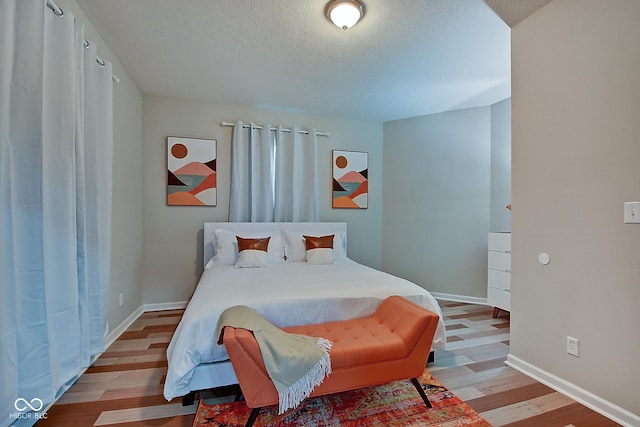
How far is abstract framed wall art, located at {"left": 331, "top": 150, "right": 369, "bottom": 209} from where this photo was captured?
4234mm

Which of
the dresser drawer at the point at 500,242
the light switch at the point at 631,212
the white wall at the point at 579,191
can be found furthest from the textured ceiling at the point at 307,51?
the dresser drawer at the point at 500,242

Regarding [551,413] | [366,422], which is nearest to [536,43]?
[551,413]

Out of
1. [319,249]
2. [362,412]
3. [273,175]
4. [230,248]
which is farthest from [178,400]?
[273,175]

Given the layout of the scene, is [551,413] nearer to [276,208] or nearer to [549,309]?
[549,309]

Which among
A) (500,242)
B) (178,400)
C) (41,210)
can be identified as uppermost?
(41,210)

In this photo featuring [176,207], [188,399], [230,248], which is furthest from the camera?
[176,207]

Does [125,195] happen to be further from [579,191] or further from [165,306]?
[579,191]

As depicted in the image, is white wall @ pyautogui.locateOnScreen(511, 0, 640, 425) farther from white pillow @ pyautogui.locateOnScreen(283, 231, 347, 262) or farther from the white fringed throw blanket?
white pillow @ pyautogui.locateOnScreen(283, 231, 347, 262)

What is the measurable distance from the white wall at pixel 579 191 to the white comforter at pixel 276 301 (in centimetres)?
76

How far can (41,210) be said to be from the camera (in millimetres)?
1483

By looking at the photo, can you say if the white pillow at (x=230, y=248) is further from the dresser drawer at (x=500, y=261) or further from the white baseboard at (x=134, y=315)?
the dresser drawer at (x=500, y=261)

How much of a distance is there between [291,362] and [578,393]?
6.00 ft

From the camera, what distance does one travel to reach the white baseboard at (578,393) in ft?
5.08

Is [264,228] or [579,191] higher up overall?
[579,191]
